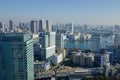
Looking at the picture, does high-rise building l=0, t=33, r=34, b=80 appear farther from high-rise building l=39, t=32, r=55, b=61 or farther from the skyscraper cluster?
the skyscraper cluster

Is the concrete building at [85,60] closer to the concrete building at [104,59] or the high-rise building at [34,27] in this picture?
the concrete building at [104,59]

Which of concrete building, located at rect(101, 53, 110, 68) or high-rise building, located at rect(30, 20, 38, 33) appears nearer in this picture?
concrete building, located at rect(101, 53, 110, 68)

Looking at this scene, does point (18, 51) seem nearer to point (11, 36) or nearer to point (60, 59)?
point (11, 36)

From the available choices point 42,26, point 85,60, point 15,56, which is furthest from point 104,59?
point 42,26

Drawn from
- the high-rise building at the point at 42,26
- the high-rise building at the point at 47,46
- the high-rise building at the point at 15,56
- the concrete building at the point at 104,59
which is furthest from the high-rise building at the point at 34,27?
the high-rise building at the point at 15,56

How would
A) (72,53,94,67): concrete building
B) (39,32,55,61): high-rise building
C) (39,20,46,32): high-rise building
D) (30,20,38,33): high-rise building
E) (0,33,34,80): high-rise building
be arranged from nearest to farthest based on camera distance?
(0,33,34,80): high-rise building
(72,53,94,67): concrete building
(39,32,55,61): high-rise building
(30,20,38,33): high-rise building
(39,20,46,32): high-rise building

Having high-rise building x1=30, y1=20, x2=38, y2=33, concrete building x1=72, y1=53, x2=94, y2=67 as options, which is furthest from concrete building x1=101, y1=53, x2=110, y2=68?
high-rise building x1=30, y1=20, x2=38, y2=33

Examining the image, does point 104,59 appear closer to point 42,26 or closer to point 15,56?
point 15,56
